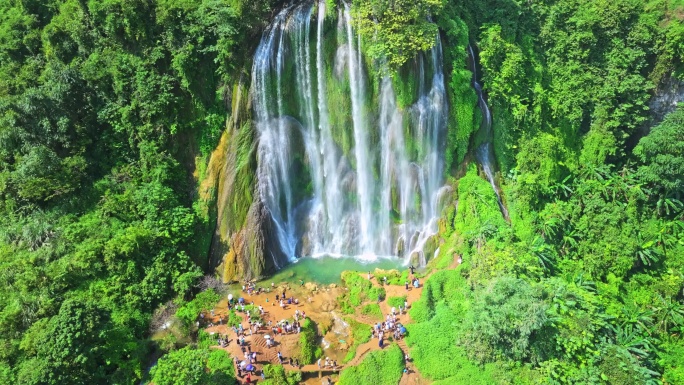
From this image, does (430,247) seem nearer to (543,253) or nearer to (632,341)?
(543,253)

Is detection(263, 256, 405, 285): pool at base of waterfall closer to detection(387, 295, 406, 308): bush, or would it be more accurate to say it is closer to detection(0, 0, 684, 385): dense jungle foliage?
detection(0, 0, 684, 385): dense jungle foliage

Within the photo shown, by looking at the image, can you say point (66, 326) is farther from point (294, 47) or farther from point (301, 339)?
point (294, 47)

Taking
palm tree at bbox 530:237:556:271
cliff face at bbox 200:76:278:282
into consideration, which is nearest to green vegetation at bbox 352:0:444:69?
cliff face at bbox 200:76:278:282

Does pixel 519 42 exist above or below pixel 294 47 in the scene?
above

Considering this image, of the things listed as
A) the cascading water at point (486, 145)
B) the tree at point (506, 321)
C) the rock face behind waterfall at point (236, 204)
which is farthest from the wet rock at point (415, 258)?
the rock face behind waterfall at point (236, 204)

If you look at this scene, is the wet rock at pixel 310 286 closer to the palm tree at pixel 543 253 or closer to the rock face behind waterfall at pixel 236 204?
the rock face behind waterfall at pixel 236 204

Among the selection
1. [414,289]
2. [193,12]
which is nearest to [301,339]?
[414,289]

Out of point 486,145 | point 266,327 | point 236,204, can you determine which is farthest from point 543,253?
point 236,204
